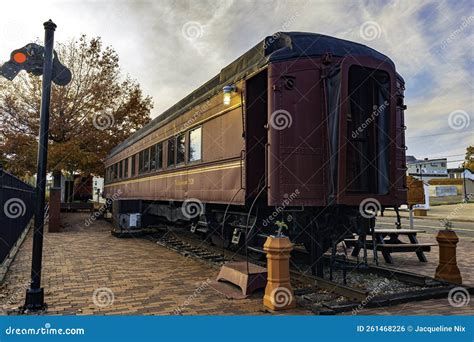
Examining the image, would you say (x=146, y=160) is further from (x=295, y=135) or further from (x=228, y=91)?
(x=295, y=135)

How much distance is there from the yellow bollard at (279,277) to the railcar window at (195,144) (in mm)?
3676

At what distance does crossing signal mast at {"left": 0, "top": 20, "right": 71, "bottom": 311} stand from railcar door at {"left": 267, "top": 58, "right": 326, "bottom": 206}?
282 centimetres

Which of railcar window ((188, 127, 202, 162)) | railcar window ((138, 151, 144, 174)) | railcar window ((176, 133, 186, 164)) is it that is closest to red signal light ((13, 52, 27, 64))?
railcar window ((188, 127, 202, 162))

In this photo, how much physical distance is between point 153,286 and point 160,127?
6.09 m

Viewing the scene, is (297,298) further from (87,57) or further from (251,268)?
(87,57)

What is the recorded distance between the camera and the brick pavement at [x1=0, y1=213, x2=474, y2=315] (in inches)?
185

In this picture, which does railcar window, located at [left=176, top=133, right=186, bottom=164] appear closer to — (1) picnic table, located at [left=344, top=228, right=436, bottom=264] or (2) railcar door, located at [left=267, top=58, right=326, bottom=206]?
(2) railcar door, located at [left=267, top=58, right=326, bottom=206]


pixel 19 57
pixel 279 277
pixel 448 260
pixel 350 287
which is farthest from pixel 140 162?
pixel 448 260

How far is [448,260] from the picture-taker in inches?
242

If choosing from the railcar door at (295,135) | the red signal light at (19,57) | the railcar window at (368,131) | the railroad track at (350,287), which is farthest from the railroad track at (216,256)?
the red signal light at (19,57)

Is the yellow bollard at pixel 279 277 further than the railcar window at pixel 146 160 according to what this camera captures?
No

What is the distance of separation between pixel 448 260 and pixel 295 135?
3.06 meters

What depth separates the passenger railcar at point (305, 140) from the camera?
18.7 ft

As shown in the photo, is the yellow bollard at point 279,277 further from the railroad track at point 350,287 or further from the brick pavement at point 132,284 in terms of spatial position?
the railroad track at point 350,287
